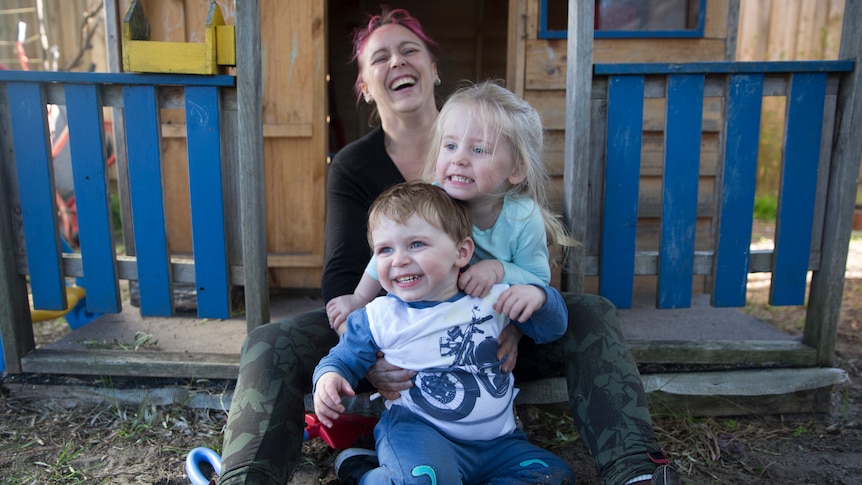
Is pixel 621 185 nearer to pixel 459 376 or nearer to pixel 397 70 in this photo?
pixel 397 70

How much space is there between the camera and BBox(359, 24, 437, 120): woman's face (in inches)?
89.8

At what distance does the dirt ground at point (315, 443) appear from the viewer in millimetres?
2104

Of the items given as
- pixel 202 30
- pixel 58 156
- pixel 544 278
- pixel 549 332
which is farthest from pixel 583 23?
pixel 58 156

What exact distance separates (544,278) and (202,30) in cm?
236

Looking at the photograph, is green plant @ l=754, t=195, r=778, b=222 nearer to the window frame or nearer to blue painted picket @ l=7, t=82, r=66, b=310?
the window frame

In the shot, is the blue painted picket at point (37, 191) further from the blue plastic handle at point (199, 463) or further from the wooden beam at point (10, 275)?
the blue plastic handle at point (199, 463)

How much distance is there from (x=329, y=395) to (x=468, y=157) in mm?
745

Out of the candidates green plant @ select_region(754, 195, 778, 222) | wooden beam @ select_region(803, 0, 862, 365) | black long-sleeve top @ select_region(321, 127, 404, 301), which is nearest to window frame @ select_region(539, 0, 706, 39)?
wooden beam @ select_region(803, 0, 862, 365)

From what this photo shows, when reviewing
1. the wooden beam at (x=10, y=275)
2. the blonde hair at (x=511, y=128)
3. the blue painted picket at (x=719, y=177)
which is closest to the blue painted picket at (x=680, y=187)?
the blue painted picket at (x=719, y=177)

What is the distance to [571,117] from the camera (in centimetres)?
232

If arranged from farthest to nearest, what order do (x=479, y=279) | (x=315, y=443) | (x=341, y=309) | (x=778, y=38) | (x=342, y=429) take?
(x=778, y=38)
(x=315, y=443)
(x=342, y=429)
(x=341, y=309)
(x=479, y=279)

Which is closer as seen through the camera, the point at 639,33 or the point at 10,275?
the point at 10,275

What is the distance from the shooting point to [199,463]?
2.09m

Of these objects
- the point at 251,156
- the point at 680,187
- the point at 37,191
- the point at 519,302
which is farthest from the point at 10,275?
the point at 680,187
